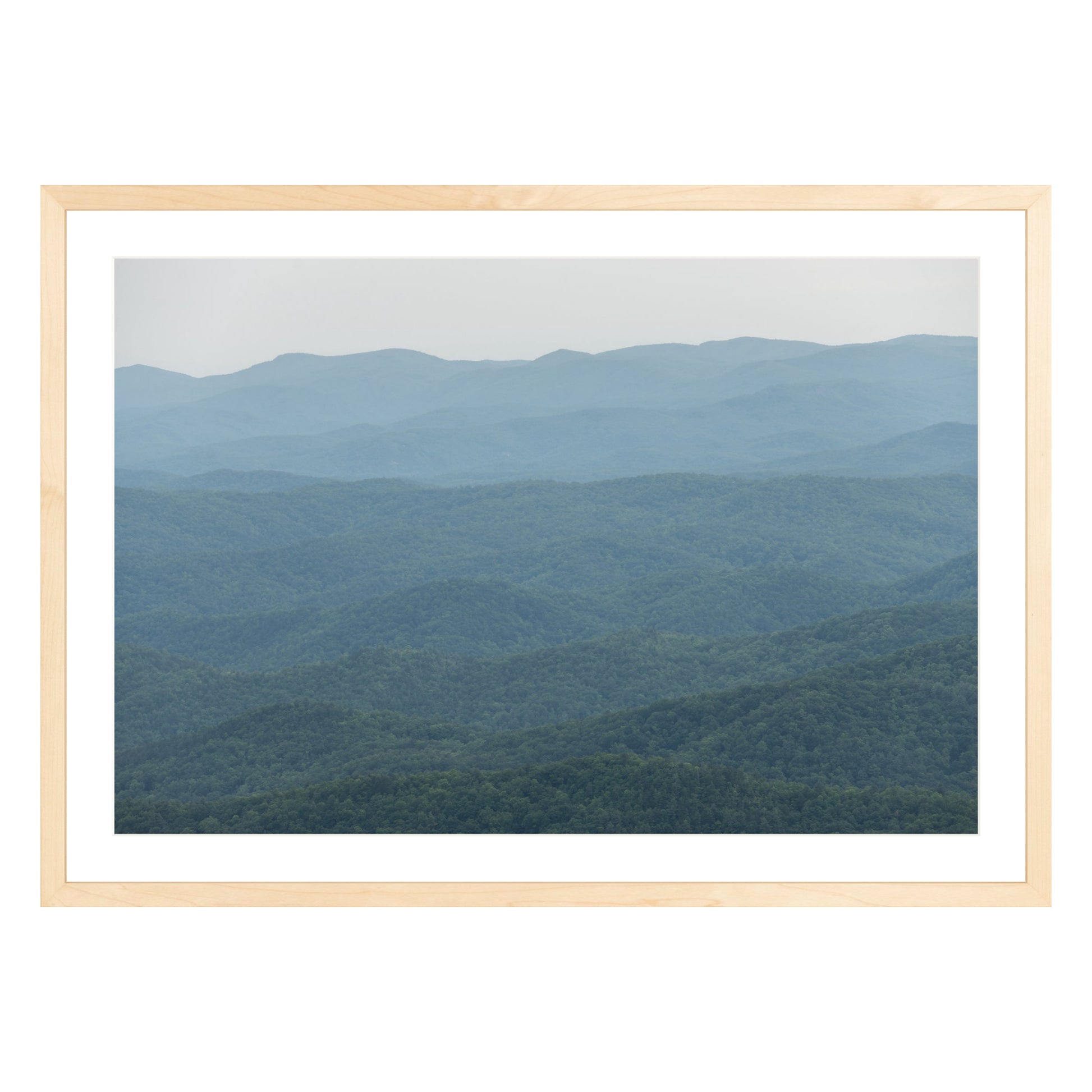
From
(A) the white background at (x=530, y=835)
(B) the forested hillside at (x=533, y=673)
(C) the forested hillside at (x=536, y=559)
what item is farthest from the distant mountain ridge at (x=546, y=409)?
(A) the white background at (x=530, y=835)

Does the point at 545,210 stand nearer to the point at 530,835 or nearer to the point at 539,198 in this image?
the point at 539,198

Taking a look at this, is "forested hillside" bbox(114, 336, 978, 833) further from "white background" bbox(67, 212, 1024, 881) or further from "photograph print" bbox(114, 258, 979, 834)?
"white background" bbox(67, 212, 1024, 881)

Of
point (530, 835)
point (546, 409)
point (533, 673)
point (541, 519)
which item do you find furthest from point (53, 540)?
point (541, 519)

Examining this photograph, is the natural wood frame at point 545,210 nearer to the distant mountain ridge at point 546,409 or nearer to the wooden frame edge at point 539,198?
the wooden frame edge at point 539,198

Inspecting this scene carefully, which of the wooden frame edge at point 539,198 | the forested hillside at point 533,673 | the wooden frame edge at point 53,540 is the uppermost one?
the wooden frame edge at point 539,198

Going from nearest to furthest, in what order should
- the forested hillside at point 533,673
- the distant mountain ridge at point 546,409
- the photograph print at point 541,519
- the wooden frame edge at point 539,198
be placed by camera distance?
1. the wooden frame edge at point 539,198
2. the photograph print at point 541,519
3. the forested hillside at point 533,673
4. the distant mountain ridge at point 546,409

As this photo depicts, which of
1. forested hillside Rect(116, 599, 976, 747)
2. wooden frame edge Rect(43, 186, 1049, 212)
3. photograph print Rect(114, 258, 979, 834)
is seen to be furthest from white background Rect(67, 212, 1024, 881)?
forested hillside Rect(116, 599, 976, 747)
